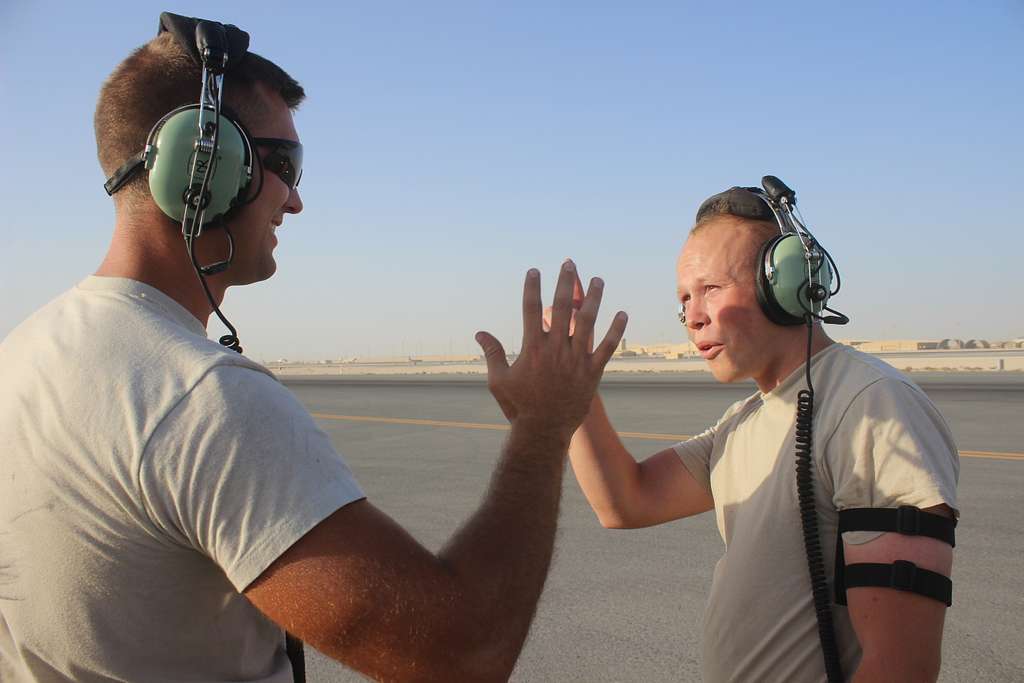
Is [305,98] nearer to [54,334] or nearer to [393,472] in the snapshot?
[54,334]

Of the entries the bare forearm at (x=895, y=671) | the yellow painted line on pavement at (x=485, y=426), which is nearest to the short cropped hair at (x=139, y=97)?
the bare forearm at (x=895, y=671)

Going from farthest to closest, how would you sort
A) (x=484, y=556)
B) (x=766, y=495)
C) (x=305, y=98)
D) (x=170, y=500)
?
(x=766, y=495) < (x=305, y=98) < (x=484, y=556) < (x=170, y=500)

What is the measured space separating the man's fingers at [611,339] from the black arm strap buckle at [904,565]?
2.53ft

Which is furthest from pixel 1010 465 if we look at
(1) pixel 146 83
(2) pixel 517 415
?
(1) pixel 146 83

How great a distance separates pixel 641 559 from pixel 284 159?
4.91 m

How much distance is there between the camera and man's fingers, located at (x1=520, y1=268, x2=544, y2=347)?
5.83ft

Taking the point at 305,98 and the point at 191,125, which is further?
the point at 305,98

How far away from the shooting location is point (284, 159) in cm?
201

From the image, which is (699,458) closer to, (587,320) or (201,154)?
(587,320)

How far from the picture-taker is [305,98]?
2.14 m

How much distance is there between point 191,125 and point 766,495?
1843mm

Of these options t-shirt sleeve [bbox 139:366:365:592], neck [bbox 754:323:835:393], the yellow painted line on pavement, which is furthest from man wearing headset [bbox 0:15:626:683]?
the yellow painted line on pavement

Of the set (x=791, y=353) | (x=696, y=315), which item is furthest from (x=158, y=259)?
(x=791, y=353)

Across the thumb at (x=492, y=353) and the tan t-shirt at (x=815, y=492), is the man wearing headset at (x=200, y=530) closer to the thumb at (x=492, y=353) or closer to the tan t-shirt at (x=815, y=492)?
the thumb at (x=492, y=353)
